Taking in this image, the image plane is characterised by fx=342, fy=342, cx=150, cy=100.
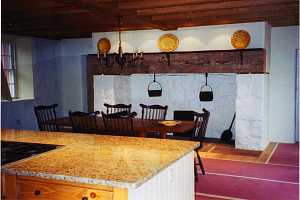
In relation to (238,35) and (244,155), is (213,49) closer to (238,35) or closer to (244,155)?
(238,35)

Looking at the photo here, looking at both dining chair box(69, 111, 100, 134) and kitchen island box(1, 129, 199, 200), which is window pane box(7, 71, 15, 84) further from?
kitchen island box(1, 129, 199, 200)

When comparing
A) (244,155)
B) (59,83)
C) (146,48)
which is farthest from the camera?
(59,83)

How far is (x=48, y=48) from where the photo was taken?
821 cm

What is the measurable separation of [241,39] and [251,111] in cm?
125

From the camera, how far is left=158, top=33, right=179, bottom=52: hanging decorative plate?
6.34m

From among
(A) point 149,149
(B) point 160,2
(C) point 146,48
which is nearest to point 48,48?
(C) point 146,48

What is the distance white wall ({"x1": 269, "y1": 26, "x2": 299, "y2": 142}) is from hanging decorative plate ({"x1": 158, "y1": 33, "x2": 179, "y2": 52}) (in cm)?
190

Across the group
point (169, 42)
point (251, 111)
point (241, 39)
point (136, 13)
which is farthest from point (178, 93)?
point (136, 13)

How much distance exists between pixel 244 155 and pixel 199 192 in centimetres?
197

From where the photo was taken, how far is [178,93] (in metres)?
7.36

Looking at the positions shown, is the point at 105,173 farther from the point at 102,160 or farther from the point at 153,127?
the point at 153,127

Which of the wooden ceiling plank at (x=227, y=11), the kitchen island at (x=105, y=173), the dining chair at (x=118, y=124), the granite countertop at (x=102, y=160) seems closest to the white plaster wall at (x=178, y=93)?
the wooden ceiling plank at (x=227, y=11)

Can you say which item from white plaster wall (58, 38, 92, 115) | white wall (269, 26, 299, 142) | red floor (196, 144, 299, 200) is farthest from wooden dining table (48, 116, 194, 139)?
white plaster wall (58, 38, 92, 115)

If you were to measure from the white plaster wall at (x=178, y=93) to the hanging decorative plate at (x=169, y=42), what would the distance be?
1.05 metres
